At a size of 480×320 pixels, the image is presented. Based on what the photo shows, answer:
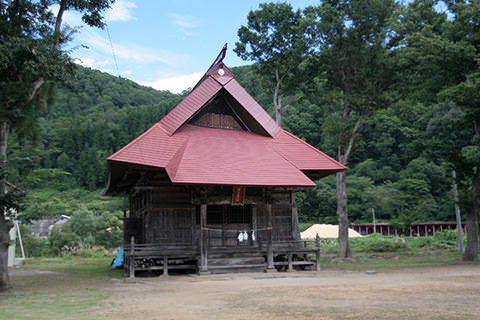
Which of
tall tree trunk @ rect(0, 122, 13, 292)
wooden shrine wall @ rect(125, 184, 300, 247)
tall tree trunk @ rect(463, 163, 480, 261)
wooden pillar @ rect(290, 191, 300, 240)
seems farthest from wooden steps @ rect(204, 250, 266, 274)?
tall tree trunk @ rect(463, 163, 480, 261)

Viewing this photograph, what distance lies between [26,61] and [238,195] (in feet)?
26.5

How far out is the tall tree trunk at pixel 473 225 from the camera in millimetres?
20089

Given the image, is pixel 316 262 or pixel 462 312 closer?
pixel 462 312

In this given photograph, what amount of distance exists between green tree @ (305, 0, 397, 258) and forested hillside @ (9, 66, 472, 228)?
12.5 meters

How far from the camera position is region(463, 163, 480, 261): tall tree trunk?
65.9 feet

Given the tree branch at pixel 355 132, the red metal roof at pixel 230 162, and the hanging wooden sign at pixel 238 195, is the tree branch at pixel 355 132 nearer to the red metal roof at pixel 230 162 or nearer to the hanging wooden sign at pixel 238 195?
the red metal roof at pixel 230 162

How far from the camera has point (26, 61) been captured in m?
11.7

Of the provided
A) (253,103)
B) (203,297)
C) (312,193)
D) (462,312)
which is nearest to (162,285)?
(203,297)

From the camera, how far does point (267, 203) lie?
16.8 m

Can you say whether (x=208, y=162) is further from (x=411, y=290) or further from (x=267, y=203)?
(x=411, y=290)

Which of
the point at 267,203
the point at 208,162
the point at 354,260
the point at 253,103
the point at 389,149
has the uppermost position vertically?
the point at 389,149

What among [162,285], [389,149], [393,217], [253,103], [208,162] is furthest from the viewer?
[389,149]

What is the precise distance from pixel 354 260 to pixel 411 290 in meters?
12.9

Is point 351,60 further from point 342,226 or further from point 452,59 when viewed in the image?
point 342,226
